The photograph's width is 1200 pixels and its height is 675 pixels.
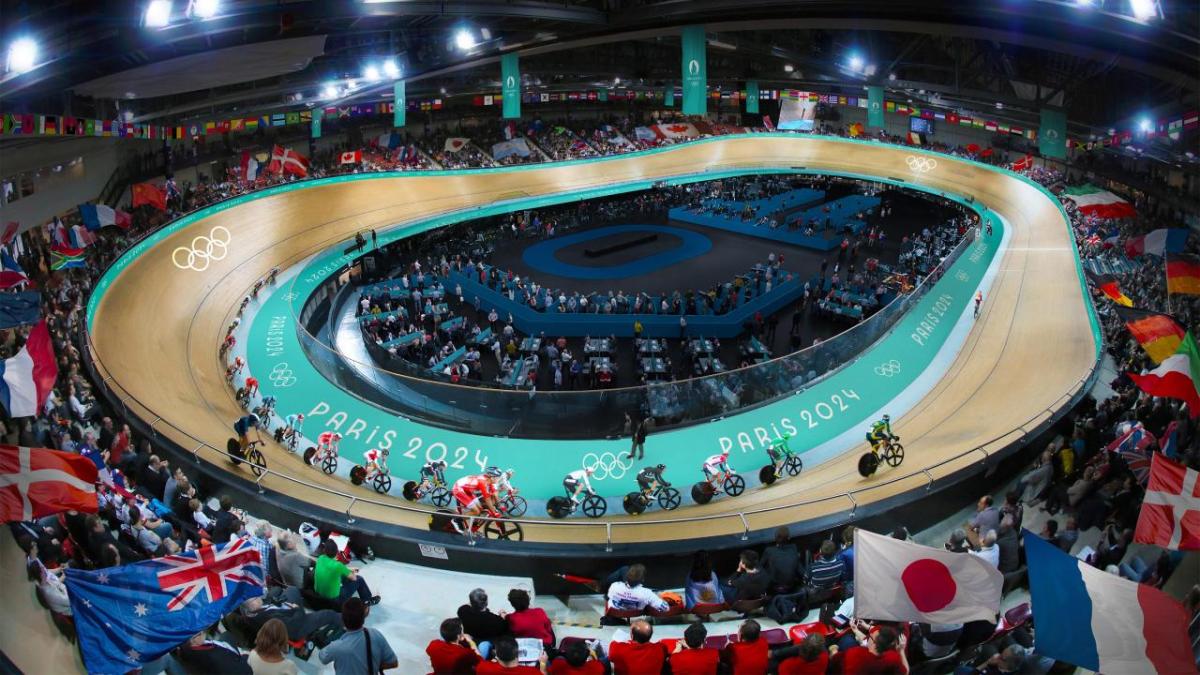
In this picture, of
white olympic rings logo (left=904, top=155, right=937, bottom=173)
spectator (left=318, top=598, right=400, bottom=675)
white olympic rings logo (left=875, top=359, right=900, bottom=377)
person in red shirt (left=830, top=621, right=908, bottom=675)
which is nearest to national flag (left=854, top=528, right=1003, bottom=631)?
person in red shirt (left=830, top=621, right=908, bottom=675)

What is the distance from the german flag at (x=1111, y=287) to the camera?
1823 cm

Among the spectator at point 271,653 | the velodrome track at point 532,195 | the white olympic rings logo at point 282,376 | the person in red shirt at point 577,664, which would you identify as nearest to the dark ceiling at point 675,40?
the velodrome track at point 532,195

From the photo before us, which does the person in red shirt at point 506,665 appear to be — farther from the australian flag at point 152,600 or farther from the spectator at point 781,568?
the spectator at point 781,568

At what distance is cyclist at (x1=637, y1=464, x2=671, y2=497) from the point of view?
12.6 metres

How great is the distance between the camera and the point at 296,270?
84.3ft

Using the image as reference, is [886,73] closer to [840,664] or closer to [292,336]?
[292,336]

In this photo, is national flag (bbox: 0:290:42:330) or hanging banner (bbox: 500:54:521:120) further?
hanging banner (bbox: 500:54:521:120)

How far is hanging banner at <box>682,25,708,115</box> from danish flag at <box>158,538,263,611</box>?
13595mm

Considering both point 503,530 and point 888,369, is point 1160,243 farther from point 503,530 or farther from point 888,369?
point 503,530

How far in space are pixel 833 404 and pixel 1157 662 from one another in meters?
9.43

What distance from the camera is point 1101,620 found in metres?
5.88

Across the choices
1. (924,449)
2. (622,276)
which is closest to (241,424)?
(924,449)

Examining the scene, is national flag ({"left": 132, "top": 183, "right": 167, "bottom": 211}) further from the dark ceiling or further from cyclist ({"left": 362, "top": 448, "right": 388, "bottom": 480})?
cyclist ({"left": 362, "top": 448, "right": 388, "bottom": 480})

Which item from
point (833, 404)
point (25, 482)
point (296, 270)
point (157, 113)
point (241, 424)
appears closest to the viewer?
point (25, 482)
